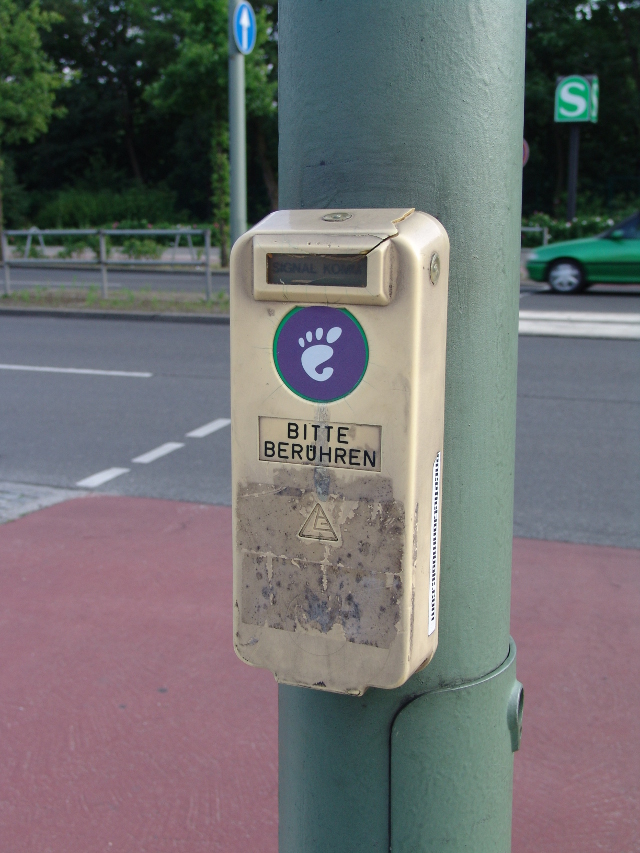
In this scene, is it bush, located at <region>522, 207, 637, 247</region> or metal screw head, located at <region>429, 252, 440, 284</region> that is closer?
metal screw head, located at <region>429, 252, 440, 284</region>

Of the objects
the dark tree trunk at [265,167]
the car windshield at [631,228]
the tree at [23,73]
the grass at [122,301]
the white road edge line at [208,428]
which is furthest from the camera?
the dark tree trunk at [265,167]

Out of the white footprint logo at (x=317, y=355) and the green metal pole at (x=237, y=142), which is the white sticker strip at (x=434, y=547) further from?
the green metal pole at (x=237, y=142)

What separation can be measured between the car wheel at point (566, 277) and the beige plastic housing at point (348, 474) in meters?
15.6

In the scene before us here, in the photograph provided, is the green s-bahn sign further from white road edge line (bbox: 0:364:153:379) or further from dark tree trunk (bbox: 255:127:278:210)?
dark tree trunk (bbox: 255:127:278:210)

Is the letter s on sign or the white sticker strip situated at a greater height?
the letter s on sign

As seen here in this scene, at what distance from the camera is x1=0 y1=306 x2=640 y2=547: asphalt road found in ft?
17.6

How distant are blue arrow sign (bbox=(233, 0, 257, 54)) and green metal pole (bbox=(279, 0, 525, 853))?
416 inches

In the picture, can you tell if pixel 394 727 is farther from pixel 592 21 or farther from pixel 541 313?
pixel 592 21

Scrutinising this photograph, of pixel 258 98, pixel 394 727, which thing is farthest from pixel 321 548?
pixel 258 98

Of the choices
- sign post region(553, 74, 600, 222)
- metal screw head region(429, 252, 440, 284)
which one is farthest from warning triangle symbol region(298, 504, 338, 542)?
A: sign post region(553, 74, 600, 222)

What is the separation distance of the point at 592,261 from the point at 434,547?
15.4 meters

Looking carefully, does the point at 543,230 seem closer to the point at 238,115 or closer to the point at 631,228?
the point at 631,228

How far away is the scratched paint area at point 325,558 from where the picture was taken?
1.30 metres

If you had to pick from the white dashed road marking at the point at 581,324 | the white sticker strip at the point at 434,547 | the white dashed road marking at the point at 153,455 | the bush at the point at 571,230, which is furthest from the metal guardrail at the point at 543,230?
the white sticker strip at the point at 434,547
